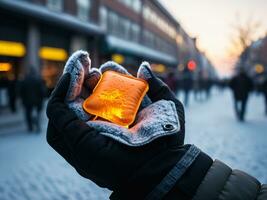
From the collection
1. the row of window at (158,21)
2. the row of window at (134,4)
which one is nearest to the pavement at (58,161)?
the row of window at (134,4)

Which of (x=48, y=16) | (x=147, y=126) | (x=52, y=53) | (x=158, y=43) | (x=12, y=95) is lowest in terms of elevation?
(x=12, y=95)

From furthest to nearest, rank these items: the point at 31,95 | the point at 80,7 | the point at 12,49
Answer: the point at 80,7 → the point at 12,49 → the point at 31,95

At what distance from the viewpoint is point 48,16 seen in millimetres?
18406

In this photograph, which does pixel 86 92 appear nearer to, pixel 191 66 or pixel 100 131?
pixel 100 131

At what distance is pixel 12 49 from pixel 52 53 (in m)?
3.34

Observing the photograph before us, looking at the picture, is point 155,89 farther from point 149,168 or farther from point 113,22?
point 113,22

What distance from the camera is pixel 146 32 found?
41062 mm

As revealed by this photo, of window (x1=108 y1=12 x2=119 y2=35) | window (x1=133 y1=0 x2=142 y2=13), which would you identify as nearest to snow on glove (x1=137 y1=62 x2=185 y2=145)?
window (x1=108 y1=12 x2=119 y2=35)

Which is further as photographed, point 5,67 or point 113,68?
point 5,67

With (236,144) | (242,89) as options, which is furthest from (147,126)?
(242,89)

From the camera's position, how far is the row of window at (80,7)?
66.0ft

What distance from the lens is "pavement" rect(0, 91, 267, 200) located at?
16.4 feet

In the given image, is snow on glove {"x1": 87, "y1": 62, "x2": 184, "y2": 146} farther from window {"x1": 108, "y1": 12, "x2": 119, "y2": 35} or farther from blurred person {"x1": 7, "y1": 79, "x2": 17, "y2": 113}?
window {"x1": 108, "y1": 12, "x2": 119, "y2": 35}

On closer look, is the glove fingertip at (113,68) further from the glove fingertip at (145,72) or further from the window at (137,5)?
the window at (137,5)
